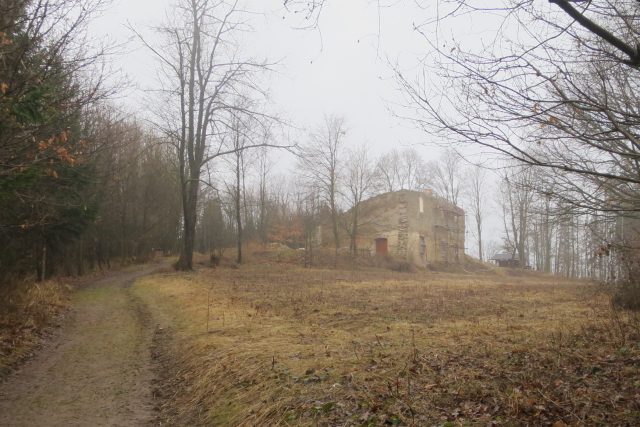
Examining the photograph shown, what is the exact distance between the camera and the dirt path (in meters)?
5.90

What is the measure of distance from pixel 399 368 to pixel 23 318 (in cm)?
849

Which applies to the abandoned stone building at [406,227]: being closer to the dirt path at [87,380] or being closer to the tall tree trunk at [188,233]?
the tall tree trunk at [188,233]

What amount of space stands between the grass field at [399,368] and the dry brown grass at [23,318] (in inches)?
91.5

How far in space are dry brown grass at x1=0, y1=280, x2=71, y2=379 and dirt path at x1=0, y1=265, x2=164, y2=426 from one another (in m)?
0.27

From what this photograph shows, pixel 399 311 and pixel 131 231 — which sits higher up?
pixel 131 231

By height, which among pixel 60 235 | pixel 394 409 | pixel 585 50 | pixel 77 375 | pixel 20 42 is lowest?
pixel 77 375

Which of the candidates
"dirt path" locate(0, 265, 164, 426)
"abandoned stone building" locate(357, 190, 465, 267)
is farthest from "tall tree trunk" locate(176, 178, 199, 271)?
"abandoned stone building" locate(357, 190, 465, 267)

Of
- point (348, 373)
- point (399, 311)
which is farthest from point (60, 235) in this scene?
point (348, 373)

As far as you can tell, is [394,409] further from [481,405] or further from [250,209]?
[250,209]

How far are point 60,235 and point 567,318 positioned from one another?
17.2 metres

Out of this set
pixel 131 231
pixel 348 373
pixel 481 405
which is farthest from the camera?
pixel 131 231

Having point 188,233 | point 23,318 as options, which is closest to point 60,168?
point 23,318

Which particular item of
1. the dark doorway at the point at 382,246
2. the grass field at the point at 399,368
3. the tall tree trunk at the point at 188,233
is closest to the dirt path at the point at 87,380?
the grass field at the point at 399,368

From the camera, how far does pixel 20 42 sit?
21.9 feet
